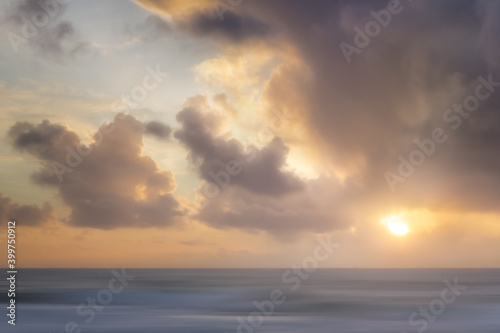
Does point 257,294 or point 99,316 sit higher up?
point 257,294

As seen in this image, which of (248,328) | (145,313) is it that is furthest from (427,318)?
(145,313)

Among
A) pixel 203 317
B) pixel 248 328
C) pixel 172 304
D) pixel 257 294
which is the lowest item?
pixel 248 328

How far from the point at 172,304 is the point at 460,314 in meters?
17.9

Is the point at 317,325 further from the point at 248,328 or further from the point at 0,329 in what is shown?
the point at 0,329

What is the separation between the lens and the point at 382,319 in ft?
90.0

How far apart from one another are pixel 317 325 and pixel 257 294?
2146 centimetres

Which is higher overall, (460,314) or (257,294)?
(257,294)

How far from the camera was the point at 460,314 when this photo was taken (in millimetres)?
29312

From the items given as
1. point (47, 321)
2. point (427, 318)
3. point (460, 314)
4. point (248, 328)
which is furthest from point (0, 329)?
point (460, 314)

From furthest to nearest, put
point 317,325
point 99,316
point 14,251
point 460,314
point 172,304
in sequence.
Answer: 1. point 172,304
2. point 460,314
3. point 99,316
4. point 317,325
5. point 14,251

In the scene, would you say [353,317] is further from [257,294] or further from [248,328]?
[257,294]

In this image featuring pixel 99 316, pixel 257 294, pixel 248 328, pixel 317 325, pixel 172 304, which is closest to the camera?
pixel 248 328

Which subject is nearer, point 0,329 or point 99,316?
point 0,329

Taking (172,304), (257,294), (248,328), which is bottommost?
(248,328)
